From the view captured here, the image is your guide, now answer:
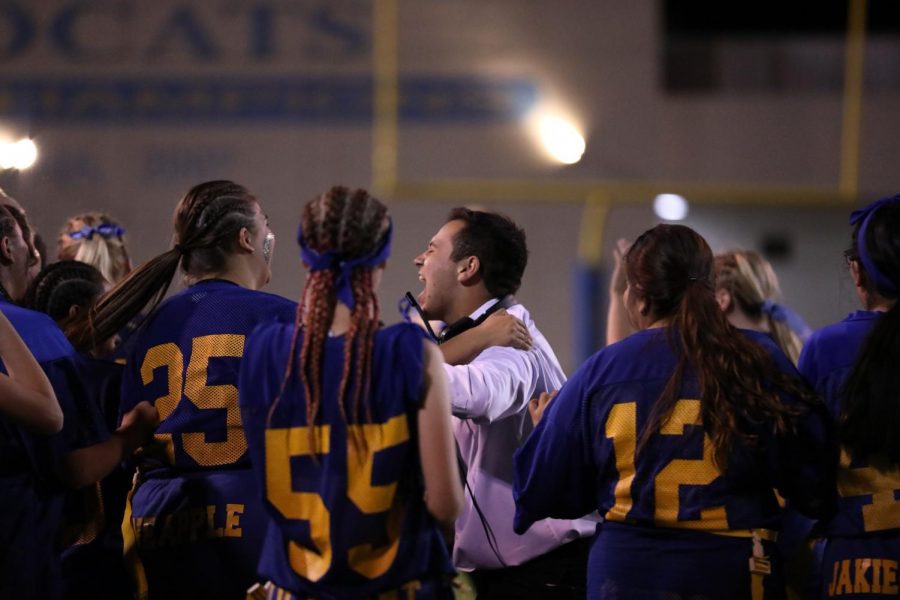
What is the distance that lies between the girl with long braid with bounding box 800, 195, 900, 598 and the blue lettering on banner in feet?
21.6

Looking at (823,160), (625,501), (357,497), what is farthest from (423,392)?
(823,160)

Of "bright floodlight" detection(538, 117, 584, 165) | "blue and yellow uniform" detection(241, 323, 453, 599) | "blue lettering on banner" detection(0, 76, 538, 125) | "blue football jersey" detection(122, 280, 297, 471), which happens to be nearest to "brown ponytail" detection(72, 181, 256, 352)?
"blue football jersey" detection(122, 280, 297, 471)

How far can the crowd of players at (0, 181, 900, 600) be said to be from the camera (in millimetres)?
2332

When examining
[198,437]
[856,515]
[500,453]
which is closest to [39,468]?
[198,437]

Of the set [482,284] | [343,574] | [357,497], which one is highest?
[482,284]

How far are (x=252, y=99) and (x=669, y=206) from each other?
12.1 feet

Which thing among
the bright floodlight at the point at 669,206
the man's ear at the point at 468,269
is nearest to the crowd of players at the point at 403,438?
the man's ear at the point at 468,269

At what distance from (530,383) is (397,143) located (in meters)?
6.53

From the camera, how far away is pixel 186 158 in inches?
364

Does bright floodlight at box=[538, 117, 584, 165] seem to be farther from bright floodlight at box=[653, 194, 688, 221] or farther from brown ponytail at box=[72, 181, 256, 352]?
brown ponytail at box=[72, 181, 256, 352]

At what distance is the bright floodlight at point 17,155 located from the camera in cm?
512

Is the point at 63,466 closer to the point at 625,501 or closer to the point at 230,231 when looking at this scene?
the point at 230,231

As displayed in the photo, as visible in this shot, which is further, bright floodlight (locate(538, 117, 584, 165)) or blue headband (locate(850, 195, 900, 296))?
bright floodlight (locate(538, 117, 584, 165))

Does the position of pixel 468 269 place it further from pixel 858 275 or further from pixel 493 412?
pixel 858 275
